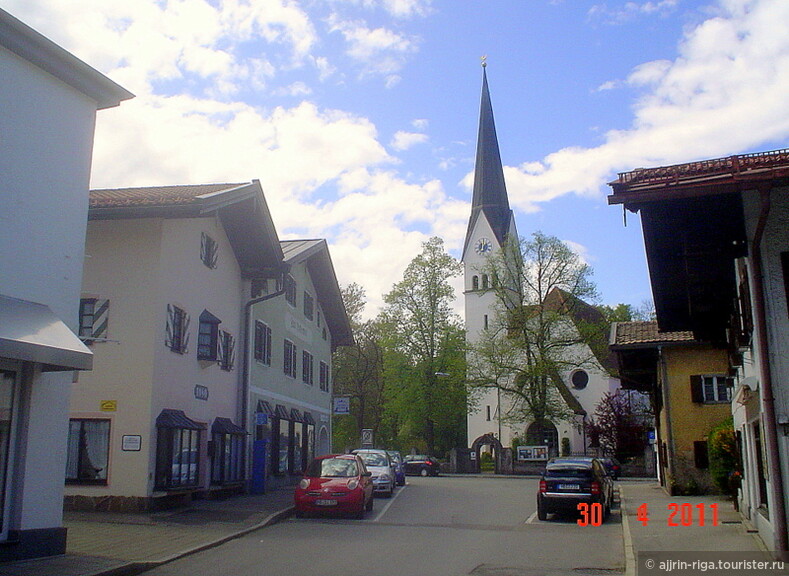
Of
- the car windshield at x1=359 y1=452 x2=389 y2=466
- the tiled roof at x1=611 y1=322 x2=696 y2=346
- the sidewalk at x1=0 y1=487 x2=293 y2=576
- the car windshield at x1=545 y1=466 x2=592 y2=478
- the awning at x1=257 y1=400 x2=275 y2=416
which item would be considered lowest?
the sidewalk at x1=0 y1=487 x2=293 y2=576

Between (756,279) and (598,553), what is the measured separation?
5.73 m

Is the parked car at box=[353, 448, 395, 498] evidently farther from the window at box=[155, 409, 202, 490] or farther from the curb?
the curb

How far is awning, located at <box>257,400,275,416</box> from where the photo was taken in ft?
87.8

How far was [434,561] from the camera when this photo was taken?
496 inches

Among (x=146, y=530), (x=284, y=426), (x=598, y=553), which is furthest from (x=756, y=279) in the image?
(x=284, y=426)

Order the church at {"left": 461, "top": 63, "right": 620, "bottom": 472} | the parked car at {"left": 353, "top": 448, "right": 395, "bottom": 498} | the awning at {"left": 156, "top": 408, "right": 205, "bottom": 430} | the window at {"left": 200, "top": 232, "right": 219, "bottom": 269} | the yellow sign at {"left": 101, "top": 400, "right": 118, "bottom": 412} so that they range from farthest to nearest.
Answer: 1. the church at {"left": 461, "top": 63, "right": 620, "bottom": 472}
2. the parked car at {"left": 353, "top": 448, "right": 395, "bottom": 498}
3. the window at {"left": 200, "top": 232, "right": 219, "bottom": 269}
4. the awning at {"left": 156, "top": 408, "right": 205, "bottom": 430}
5. the yellow sign at {"left": 101, "top": 400, "right": 118, "bottom": 412}

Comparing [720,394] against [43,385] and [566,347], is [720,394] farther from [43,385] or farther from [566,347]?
[566,347]

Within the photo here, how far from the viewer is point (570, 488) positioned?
1959 cm

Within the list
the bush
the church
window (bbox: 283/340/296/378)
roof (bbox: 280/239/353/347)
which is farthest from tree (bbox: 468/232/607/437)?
the bush

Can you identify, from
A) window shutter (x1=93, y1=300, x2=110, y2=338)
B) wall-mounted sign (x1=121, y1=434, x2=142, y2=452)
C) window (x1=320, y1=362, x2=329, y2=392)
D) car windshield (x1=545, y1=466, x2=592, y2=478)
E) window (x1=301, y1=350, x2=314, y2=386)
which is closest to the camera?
wall-mounted sign (x1=121, y1=434, x2=142, y2=452)

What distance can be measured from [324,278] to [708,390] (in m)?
16.5

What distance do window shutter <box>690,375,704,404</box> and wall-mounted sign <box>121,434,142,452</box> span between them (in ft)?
54.1

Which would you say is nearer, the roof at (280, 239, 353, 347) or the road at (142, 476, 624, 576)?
the road at (142, 476, 624, 576)

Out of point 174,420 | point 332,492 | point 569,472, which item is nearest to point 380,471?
point 332,492
